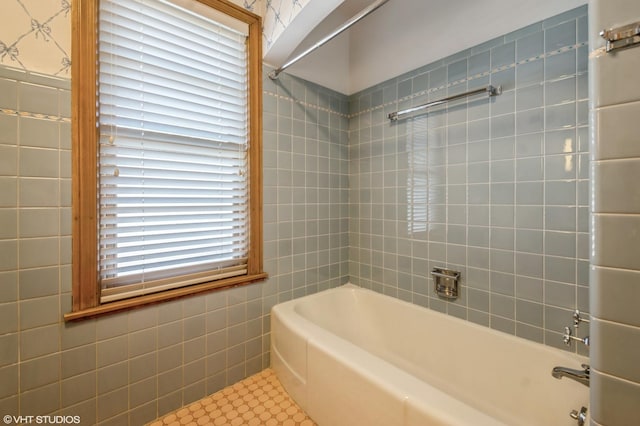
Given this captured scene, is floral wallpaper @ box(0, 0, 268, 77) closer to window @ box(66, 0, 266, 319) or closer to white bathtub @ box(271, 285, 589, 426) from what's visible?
window @ box(66, 0, 266, 319)

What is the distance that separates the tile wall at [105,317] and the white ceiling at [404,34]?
40 centimetres

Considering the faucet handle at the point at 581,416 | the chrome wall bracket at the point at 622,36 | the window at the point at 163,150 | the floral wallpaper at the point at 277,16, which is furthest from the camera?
the floral wallpaper at the point at 277,16

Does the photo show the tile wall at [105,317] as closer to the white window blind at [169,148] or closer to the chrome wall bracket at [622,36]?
the white window blind at [169,148]

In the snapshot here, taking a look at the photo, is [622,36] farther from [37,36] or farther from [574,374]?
[37,36]

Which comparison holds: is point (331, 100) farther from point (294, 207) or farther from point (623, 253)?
point (623, 253)

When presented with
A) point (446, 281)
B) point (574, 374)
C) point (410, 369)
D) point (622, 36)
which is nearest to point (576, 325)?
point (574, 374)

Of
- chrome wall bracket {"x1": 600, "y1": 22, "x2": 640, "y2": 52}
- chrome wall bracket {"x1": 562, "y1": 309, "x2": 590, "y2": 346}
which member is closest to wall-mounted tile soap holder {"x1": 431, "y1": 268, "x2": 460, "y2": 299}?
chrome wall bracket {"x1": 562, "y1": 309, "x2": 590, "y2": 346}

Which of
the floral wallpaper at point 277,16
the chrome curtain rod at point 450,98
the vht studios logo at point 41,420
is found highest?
the floral wallpaper at point 277,16

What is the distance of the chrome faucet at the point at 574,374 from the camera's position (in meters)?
1.08

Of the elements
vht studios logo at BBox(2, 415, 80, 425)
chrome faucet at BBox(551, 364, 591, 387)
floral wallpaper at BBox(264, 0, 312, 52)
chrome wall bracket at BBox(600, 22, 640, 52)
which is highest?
floral wallpaper at BBox(264, 0, 312, 52)

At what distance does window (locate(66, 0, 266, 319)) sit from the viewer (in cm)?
114

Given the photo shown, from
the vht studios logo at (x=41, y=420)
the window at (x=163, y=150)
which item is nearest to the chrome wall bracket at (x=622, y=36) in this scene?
the window at (x=163, y=150)

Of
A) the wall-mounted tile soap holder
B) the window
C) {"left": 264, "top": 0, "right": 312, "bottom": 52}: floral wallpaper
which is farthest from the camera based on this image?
the wall-mounted tile soap holder

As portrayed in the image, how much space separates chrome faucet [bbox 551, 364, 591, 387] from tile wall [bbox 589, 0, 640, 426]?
72 cm
